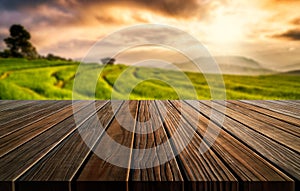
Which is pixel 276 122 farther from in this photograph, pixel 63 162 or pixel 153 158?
pixel 63 162

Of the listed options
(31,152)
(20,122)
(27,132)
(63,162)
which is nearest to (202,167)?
(63,162)

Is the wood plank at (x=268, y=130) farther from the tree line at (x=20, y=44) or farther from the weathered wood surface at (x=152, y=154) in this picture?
the tree line at (x=20, y=44)

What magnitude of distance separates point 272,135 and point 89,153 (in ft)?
2.90

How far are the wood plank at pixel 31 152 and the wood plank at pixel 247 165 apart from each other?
2.20 ft

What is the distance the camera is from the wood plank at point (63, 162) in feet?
2.63

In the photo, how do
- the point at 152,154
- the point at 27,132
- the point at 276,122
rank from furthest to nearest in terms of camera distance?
the point at 276,122
the point at 27,132
the point at 152,154

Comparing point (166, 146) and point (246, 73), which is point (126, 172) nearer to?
point (166, 146)

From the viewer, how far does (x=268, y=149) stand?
1.11 metres

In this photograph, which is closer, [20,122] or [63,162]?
[63,162]

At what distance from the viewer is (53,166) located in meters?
0.91

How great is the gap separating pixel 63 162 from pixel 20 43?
44.1 meters

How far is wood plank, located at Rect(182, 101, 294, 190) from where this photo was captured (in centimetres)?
79

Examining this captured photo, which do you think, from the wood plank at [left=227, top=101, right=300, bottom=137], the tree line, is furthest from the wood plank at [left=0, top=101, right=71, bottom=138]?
the tree line

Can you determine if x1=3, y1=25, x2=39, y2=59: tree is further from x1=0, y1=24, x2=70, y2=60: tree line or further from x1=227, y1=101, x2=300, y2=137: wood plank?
x1=227, y1=101, x2=300, y2=137: wood plank
